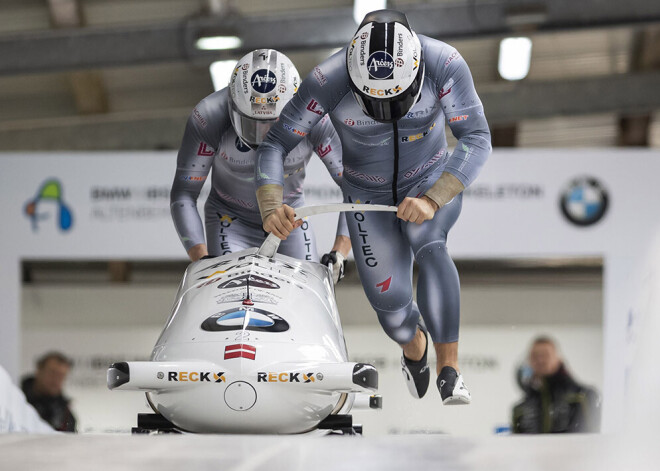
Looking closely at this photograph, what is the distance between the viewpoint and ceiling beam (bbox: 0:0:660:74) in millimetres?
7434

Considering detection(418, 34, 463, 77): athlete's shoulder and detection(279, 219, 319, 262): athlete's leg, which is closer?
detection(418, 34, 463, 77): athlete's shoulder

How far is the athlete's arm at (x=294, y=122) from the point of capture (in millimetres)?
3240

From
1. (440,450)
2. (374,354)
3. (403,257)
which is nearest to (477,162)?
(403,257)

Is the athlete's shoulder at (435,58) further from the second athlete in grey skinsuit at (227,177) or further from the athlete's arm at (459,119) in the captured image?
the second athlete in grey skinsuit at (227,177)

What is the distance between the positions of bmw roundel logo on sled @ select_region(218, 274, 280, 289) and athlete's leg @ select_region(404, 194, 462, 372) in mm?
610

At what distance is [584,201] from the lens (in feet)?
23.3

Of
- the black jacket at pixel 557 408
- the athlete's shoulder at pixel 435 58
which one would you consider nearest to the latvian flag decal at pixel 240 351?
the athlete's shoulder at pixel 435 58

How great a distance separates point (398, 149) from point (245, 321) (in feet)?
3.16

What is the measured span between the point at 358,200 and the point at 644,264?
13.8 ft

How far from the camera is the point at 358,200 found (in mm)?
3490

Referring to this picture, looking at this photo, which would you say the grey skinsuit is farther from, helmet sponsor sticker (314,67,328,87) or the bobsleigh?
the bobsleigh

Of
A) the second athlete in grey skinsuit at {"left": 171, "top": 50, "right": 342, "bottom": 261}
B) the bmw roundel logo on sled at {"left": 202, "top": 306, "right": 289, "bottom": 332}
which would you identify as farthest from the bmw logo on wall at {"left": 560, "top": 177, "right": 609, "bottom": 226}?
the bmw roundel logo on sled at {"left": 202, "top": 306, "right": 289, "bottom": 332}

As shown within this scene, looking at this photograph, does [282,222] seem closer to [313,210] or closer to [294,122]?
[313,210]

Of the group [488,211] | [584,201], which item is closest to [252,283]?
[488,211]
